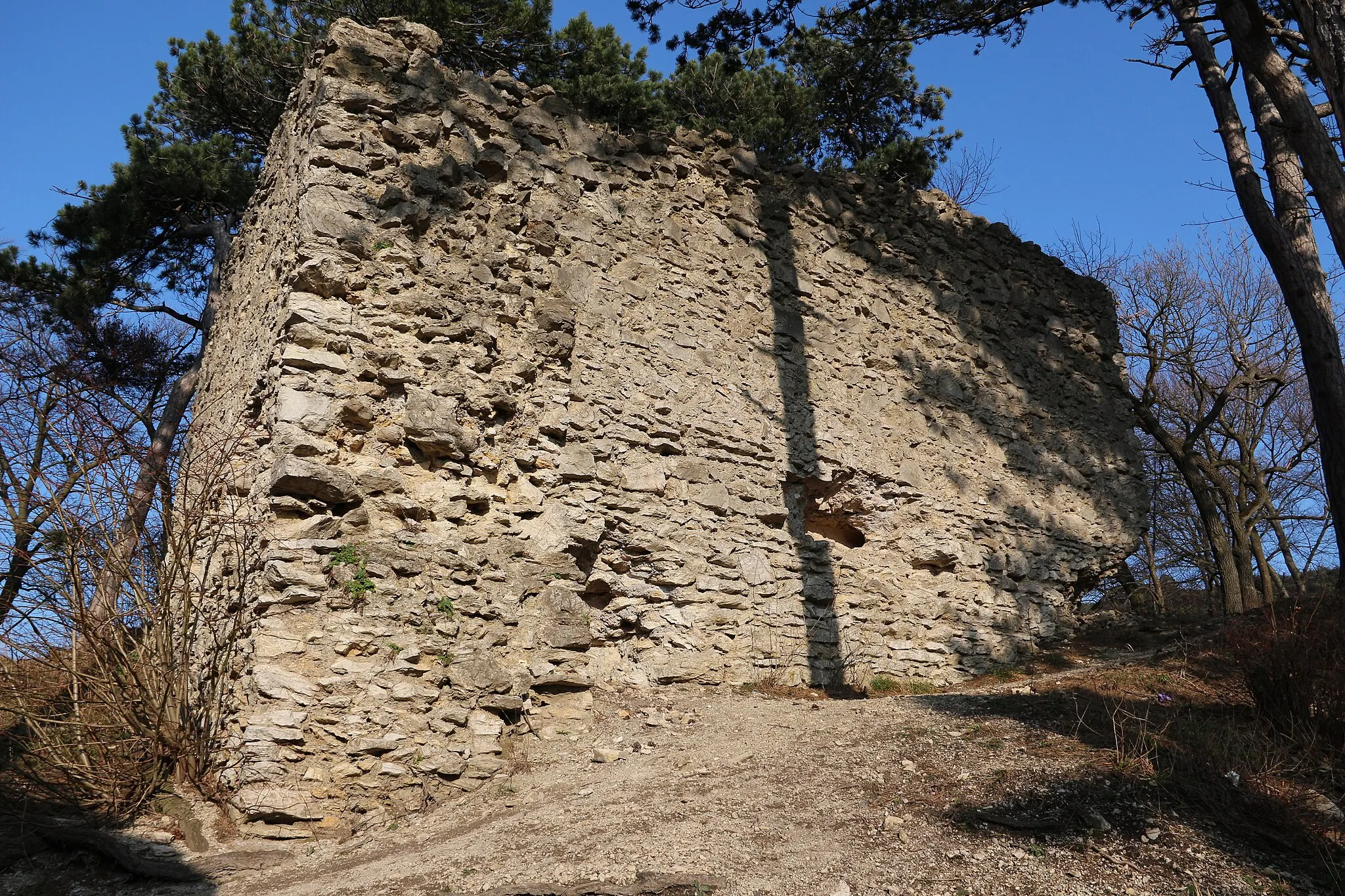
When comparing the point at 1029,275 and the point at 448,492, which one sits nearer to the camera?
the point at 448,492

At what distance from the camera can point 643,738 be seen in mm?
5895

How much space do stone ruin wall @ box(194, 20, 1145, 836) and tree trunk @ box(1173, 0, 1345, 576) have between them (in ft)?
9.03

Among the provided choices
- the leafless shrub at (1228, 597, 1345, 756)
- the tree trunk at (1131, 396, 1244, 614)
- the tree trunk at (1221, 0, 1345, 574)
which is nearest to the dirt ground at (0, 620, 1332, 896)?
the leafless shrub at (1228, 597, 1345, 756)

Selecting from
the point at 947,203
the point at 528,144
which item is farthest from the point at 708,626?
the point at 947,203

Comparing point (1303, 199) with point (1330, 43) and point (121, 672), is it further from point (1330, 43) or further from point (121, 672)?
point (121, 672)

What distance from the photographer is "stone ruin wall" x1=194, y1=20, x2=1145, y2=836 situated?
5.32m

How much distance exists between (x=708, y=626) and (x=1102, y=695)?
111 inches

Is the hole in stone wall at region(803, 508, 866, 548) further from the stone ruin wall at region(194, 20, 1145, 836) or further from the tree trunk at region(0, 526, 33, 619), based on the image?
the tree trunk at region(0, 526, 33, 619)

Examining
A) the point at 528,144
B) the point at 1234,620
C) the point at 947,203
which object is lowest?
the point at 1234,620

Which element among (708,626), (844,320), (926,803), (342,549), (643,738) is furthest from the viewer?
(844,320)

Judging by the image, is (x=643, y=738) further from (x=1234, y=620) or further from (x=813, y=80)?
(x=813, y=80)

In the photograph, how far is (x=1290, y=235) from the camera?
8.16 metres

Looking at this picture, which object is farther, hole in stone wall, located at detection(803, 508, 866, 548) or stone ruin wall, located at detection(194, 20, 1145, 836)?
hole in stone wall, located at detection(803, 508, 866, 548)

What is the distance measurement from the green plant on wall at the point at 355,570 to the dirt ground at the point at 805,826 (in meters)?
1.35
